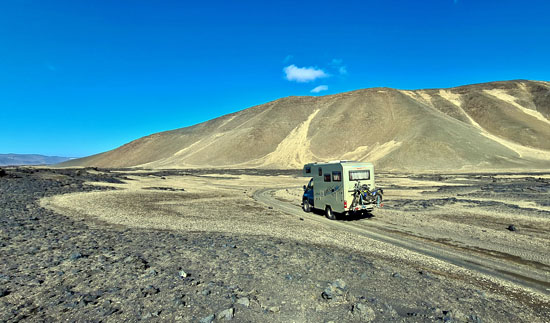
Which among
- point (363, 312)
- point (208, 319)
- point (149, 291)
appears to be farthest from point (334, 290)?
point (149, 291)

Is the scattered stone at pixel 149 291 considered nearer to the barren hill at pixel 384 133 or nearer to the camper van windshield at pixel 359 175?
the camper van windshield at pixel 359 175

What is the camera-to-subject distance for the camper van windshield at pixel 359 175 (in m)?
18.1

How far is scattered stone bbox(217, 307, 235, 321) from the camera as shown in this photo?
19.0 feet

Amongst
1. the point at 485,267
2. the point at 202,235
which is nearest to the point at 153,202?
the point at 202,235

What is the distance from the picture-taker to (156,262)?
8.80 m

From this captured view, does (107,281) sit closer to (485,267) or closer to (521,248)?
(485,267)

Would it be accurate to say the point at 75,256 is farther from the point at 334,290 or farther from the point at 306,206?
the point at 306,206

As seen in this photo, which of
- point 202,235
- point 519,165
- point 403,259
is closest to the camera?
point 403,259

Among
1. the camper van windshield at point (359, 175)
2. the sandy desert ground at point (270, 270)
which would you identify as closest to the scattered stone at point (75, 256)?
the sandy desert ground at point (270, 270)

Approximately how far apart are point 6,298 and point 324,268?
7532 millimetres

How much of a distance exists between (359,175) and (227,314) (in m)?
14.1

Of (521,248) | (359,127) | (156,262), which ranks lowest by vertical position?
(521,248)

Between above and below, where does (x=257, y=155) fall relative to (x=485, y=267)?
above

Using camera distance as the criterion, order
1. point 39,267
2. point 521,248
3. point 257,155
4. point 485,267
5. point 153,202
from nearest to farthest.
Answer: point 39,267 → point 485,267 → point 521,248 → point 153,202 → point 257,155
